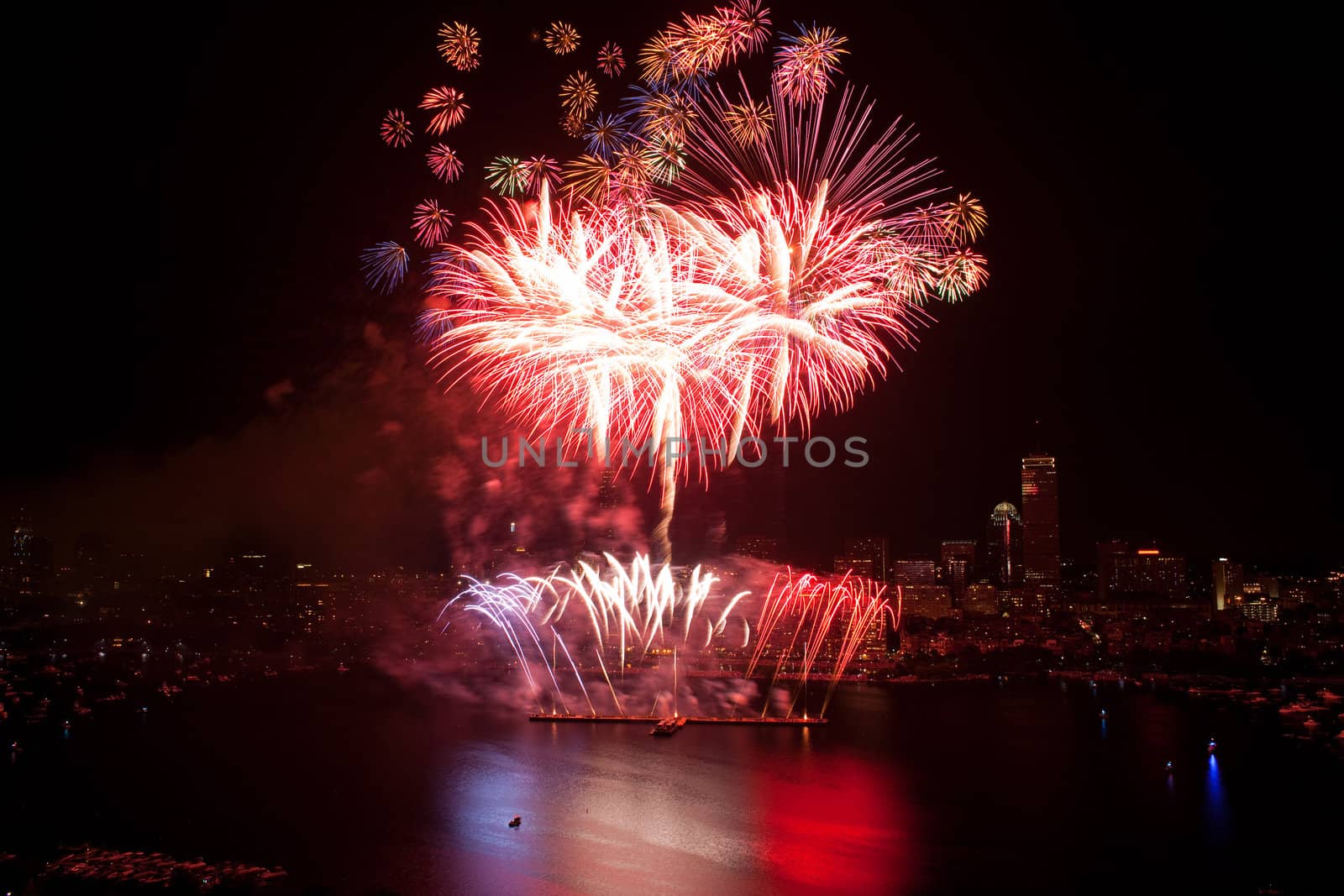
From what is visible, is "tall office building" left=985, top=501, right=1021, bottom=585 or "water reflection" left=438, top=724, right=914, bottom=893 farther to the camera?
"tall office building" left=985, top=501, right=1021, bottom=585

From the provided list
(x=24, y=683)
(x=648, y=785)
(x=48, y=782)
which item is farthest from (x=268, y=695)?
(x=648, y=785)

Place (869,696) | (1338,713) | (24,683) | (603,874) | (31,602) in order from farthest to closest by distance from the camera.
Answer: (31,602)
(869,696)
(24,683)
(1338,713)
(603,874)

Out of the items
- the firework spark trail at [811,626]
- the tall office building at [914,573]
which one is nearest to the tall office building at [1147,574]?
the tall office building at [914,573]

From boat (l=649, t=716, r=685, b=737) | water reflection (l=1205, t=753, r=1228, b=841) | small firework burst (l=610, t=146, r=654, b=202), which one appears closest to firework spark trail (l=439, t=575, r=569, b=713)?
boat (l=649, t=716, r=685, b=737)

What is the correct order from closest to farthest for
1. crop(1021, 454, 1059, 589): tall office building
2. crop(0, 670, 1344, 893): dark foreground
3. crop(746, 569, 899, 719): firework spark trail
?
crop(0, 670, 1344, 893): dark foreground
crop(746, 569, 899, 719): firework spark trail
crop(1021, 454, 1059, 589): tall office building

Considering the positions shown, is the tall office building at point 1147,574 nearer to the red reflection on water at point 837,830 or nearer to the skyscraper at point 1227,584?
the skyscraper at point 1227,584

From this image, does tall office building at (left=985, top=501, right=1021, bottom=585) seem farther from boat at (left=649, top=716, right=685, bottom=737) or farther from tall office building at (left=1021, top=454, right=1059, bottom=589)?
boat at (left=649, top=716, right=685, bottom=737)

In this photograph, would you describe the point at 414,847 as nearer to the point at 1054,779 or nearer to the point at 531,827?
the point at 531,827
